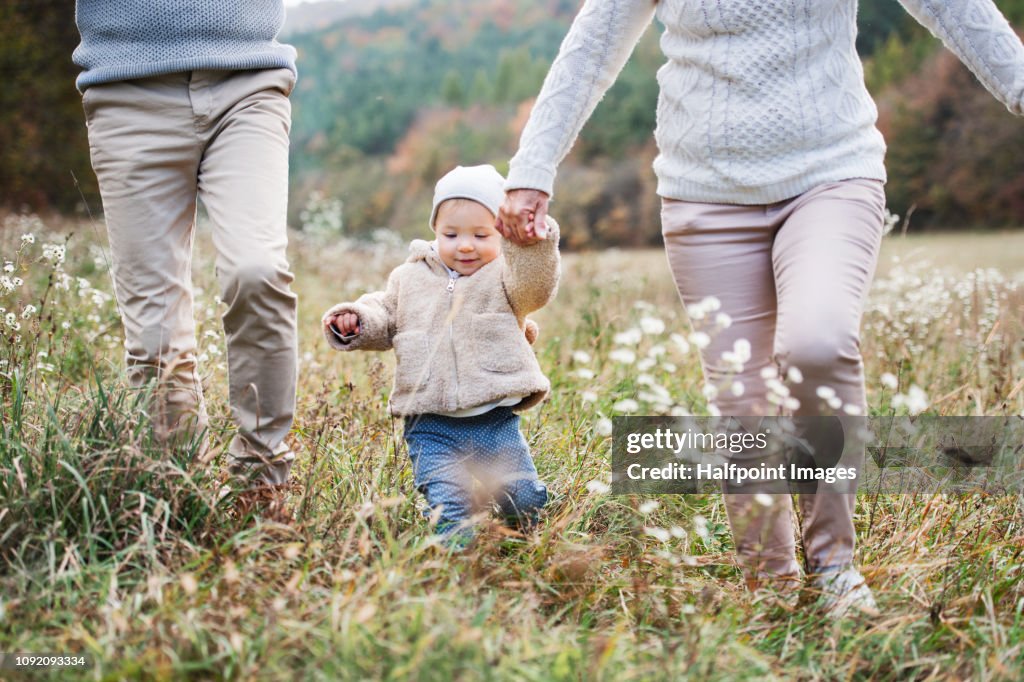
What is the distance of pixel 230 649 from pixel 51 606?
59 cm

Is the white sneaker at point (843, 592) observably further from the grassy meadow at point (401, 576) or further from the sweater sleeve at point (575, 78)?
the sweater sleeve at point (575, 78)

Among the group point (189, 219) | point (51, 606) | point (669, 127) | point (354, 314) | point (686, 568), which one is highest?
point (669, 127)

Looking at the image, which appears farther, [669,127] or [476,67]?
[476,67]

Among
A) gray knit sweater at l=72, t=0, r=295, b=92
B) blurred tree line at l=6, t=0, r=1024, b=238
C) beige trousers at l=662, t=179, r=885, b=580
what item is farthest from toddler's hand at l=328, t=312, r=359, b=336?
blurred tree line at l=6, t=0, r=1024, b=238

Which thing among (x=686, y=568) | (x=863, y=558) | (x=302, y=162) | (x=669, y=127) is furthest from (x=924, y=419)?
(x=302, y=162)

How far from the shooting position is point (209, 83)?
311 cm

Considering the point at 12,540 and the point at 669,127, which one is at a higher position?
the point at 669,127

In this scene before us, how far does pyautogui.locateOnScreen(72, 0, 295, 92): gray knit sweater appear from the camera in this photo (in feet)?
9.98

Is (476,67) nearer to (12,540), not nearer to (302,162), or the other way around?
(302,162)

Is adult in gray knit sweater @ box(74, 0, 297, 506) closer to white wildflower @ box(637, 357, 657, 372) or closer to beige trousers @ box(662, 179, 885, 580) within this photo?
white wildflower @ box(637, 357, 657, 372)

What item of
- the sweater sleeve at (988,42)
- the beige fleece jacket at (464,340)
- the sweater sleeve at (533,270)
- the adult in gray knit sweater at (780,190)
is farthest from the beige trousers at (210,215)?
the sweater sleeve at (988,42)

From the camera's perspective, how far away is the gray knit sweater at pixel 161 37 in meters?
3.04

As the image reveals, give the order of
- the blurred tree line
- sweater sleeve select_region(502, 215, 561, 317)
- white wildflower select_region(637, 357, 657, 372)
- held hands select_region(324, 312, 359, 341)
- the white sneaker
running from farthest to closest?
the blurred tree line → held hands select_region(324, 312, 359, 341) → sweater sleeve select_region(502, 215, 561, 317) → the white sneaker → white wildflower select_region(637, 357, 657, 372)
